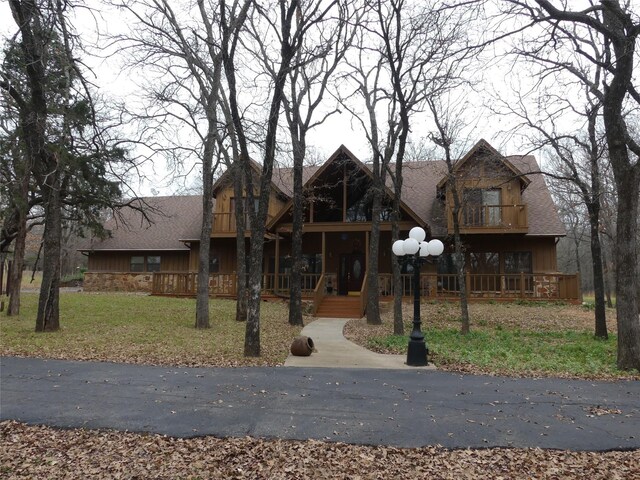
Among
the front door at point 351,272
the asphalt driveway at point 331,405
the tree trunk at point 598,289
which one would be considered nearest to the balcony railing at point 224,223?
the front door at point 351,272

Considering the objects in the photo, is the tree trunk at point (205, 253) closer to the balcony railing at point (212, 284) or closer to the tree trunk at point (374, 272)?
the tree trunk at point (374, 272)

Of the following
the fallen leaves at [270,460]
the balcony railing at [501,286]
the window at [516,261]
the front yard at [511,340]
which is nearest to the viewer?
the fallen leaves at [270,460]

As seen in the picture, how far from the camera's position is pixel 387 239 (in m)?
22.8

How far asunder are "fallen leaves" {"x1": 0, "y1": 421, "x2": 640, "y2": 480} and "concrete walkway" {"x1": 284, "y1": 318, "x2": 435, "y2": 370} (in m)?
4.34

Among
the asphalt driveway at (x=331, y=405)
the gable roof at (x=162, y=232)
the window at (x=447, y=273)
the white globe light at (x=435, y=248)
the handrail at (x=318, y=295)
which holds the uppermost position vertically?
the gable roof at (x=162, y=232)

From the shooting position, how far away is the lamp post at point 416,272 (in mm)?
9617

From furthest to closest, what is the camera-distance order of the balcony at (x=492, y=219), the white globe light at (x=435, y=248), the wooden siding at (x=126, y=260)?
the wooden siding at (x=126, y=260), the balcony at (x=492, y=219), the white globe light at (x=435, y=248)

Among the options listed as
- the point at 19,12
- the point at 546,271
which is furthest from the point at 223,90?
the point at 546,271

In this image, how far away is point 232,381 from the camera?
7656 mm

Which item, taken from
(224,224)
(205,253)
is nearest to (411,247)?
(205,253)

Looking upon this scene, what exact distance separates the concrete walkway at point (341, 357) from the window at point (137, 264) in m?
17.7

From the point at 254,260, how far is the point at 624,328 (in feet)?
25.7

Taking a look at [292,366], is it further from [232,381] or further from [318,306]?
[318,306]

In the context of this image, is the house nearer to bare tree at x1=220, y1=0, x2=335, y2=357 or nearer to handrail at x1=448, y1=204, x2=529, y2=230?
handrail at x1=448, y1=204, x2=529, y2=230
